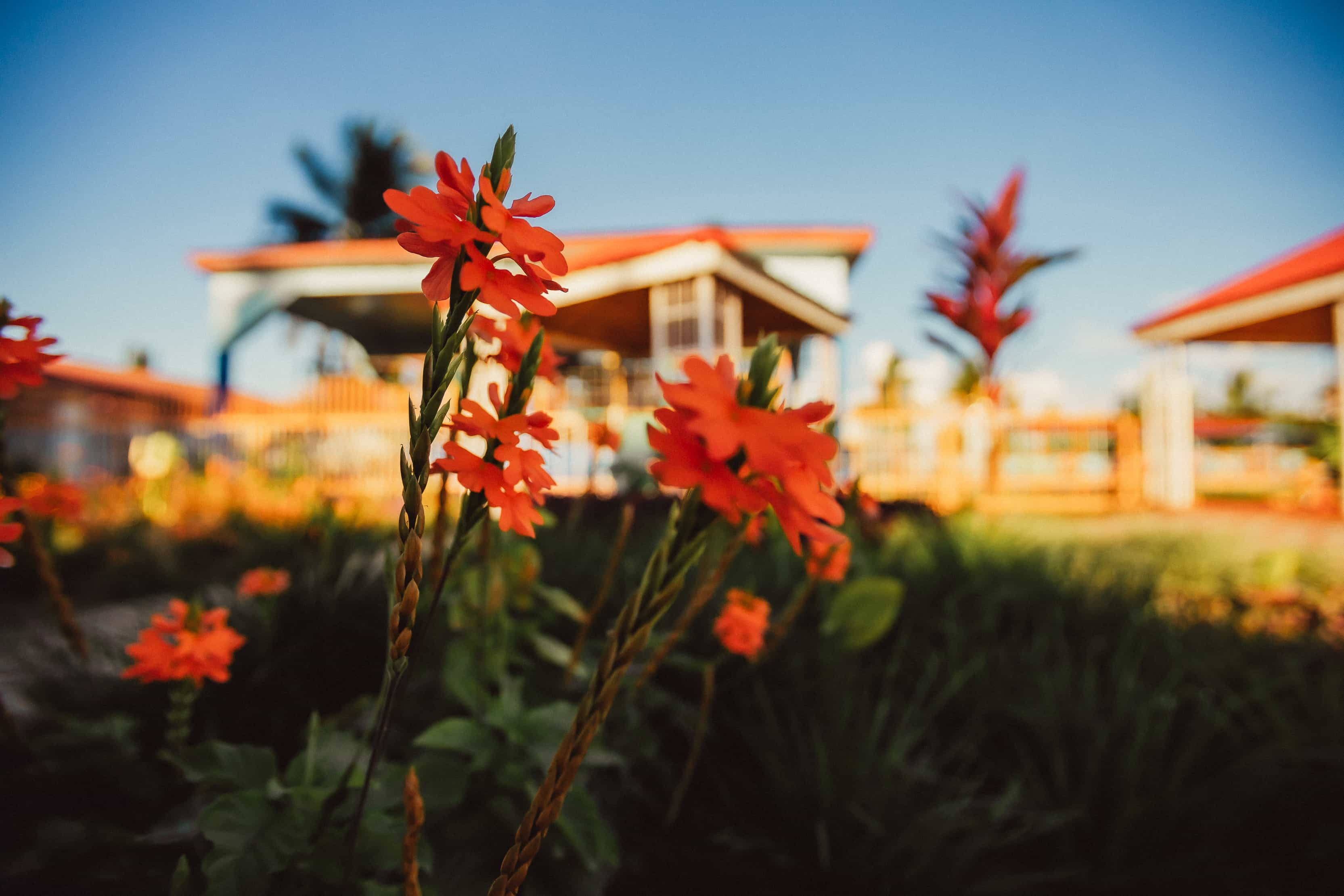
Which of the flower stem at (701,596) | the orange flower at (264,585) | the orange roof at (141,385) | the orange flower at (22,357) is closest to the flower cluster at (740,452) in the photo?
the flower stem at (701,596)

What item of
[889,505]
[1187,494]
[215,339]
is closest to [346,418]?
[215,339]

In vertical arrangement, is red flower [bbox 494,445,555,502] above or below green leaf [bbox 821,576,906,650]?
above

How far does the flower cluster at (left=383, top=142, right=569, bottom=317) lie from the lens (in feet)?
1.36

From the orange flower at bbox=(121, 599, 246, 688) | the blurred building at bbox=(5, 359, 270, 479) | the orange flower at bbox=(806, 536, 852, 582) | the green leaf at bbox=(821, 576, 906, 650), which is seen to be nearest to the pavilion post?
the green leaf at bbox=(821, 576, 906, 650)

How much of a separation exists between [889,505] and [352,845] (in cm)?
463

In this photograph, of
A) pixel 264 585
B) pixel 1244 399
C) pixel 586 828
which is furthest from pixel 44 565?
pixel 1244 399

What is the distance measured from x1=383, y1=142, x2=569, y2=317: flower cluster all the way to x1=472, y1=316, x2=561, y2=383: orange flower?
2.3 inches

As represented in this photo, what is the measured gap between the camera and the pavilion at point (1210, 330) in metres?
7.27

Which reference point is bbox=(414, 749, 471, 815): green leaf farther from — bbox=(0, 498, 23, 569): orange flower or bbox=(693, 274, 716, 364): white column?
bbox=(693, 274, 716, 364): white column

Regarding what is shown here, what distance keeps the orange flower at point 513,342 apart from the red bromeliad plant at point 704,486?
0.17 m

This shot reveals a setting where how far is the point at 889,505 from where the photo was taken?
482cm

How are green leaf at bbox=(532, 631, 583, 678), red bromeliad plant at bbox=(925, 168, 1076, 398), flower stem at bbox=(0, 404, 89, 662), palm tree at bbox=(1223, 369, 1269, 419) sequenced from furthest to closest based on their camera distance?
palm tree at bbox=(1223, 369, 1269, 419) → red bromeliad plant at bbox=(925, 168, 1076, 398) → green leaf at bbox=(532, 631, 583, 678) → flower stem at bbox=(0, 404, 89, 662)

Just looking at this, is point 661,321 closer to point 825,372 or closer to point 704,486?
point 825,372

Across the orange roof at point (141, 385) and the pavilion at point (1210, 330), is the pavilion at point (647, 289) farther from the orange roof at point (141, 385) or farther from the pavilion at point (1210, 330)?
the orange roof at point (141, 385)
